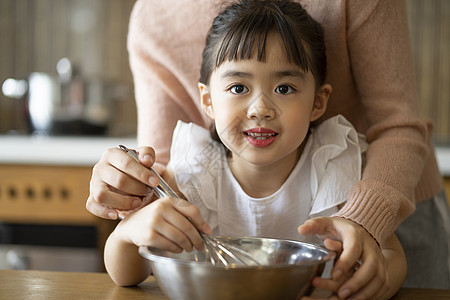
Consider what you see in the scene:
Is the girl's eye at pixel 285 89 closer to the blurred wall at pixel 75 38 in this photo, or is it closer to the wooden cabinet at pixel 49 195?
the wooden cabinet at pixel 49 195

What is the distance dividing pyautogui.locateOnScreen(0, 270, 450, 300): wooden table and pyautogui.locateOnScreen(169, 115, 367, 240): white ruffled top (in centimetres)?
19

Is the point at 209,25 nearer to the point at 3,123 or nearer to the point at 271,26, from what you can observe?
the point at 271,26

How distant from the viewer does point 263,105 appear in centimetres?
72

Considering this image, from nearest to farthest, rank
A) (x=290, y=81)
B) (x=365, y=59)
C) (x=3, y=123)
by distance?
(x=290, y=81) → (x=365, y=59) → (x=3, y=123)

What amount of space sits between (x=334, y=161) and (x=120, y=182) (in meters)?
0.34

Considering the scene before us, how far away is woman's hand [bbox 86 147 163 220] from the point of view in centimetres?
66

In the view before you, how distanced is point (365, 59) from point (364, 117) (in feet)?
0.37

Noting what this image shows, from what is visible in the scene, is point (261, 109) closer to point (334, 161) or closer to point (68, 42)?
point (334, 161)

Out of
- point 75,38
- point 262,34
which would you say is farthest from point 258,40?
point 75,38

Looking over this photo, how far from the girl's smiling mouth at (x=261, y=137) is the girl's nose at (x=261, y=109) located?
2cm

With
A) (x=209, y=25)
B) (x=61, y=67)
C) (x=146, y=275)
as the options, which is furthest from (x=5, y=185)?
(x=146, y=275)

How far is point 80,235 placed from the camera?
1.92 m

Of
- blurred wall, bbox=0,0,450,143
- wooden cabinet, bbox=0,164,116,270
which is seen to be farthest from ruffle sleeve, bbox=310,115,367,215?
blurred wall, bbox=0,0,450,143

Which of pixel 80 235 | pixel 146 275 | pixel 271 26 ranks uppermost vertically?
pixel 271 26
